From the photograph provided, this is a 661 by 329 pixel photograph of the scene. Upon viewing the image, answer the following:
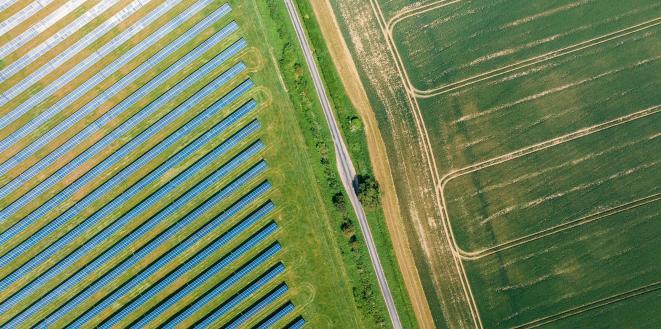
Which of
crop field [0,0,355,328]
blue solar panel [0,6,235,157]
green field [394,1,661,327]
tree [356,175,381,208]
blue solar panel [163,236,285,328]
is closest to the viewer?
crop field [0,0,355,328]

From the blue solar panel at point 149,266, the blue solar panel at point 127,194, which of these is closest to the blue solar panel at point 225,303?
the blue solar panel at point 149,266

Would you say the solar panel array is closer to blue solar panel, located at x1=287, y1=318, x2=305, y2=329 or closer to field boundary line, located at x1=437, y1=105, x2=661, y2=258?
blue solar panel, located at x1=287, y1=318, x2=305, y2=329

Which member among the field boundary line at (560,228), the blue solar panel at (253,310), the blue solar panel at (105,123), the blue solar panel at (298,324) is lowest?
the field boundary line at (560,228)

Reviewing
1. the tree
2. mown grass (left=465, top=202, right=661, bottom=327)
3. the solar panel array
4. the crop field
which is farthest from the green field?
the solar panel array

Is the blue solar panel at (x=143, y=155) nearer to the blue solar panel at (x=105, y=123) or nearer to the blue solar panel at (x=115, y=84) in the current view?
the blue solar panel at (x=105, y=123)

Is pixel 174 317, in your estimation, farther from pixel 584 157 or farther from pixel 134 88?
pixel 584 157

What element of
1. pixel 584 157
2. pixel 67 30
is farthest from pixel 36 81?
pixel 584 157

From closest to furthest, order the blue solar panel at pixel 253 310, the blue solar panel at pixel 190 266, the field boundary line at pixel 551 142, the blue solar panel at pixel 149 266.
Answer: the blue solar panel at pixel 149 266 < the blue solar panel at pixel 190 266 < the blue solar panel at pixel 253 310 < the field boundary line at pixel 551 142
